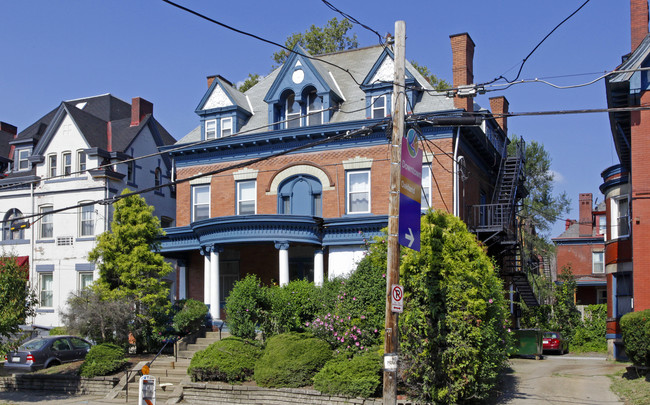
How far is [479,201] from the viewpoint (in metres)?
31.1

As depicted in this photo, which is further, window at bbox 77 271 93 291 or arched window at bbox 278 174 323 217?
window at bbox 77 271 93 291

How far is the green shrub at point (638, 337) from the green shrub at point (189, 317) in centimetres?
1461

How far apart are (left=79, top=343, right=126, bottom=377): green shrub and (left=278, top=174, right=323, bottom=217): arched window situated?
30.9 feet

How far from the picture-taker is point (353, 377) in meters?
16.8

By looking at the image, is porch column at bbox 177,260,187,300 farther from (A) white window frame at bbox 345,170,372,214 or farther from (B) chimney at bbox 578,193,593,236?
(B) chimney at bbox 578,193,593,236

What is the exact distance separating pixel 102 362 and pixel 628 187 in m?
21.4

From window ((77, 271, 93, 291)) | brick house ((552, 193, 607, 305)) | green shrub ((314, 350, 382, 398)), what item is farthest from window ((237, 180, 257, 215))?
brick house ((552, 193, 607, 305))

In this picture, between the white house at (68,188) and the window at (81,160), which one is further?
the window at (81,160)

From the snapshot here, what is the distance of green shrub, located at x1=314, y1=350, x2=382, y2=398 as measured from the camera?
16.5 metres

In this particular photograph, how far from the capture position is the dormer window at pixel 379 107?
27.4 meters

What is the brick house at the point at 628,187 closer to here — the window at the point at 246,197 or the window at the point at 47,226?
the window at the point at 246,197

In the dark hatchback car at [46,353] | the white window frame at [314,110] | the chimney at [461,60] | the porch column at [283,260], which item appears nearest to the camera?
the dark hatchback car at [46,353]

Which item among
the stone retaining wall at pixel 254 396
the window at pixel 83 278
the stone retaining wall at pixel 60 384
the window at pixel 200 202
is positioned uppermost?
the window at pixel 200 202

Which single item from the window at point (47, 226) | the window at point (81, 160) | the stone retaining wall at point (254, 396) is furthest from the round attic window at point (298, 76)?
the window at point (47, 226)
